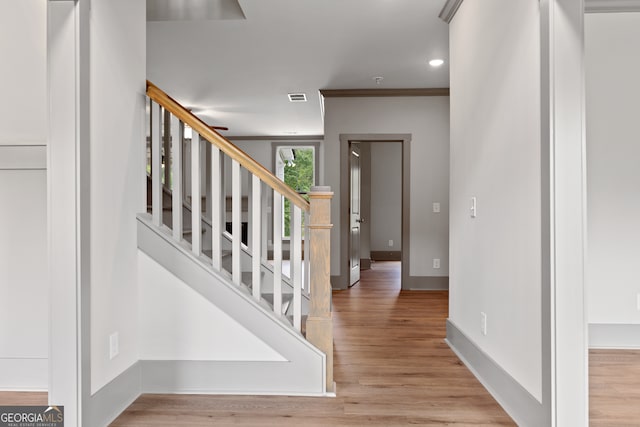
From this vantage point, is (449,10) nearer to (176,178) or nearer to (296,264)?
(296,264)

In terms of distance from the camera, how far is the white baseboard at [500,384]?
78.4 inches

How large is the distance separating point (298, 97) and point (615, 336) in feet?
15.2

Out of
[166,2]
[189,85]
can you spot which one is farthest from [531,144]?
[189,85]

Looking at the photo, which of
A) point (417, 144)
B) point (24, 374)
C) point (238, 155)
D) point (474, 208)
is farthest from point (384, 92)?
point (24, 374)

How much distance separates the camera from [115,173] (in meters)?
2.27

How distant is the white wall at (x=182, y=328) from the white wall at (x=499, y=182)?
4.24 ft

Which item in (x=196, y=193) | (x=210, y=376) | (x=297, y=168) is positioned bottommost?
(x=210, y=376)

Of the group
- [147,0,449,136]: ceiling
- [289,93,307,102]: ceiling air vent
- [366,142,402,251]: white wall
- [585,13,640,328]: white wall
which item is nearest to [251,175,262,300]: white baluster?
[147,0,449,136]: ceiling

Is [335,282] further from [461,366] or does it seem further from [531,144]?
[531,144]

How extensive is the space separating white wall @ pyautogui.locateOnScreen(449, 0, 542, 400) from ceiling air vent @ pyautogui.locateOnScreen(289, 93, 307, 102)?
9.65 feet

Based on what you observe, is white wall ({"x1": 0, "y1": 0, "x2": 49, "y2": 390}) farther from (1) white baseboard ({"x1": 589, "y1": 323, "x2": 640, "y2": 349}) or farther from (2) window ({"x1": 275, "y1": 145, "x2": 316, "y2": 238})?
(2) window ({"x1": 275, "y1": 145, "x2": 316, "y2": 238})

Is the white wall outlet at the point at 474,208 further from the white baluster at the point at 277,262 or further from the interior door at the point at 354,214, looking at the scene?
the interior door at the point at 354,214

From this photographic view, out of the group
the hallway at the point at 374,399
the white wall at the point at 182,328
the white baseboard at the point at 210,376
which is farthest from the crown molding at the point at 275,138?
the white baseboard at the point at 210,376

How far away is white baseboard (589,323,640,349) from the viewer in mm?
3365
